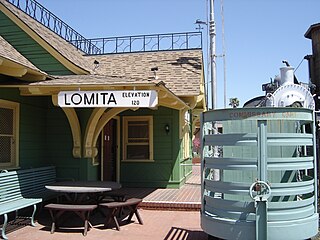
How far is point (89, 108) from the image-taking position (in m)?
8.33

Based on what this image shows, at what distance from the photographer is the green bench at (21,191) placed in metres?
6.13

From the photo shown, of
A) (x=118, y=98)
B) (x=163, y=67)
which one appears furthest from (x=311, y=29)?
(x=118, y=98)

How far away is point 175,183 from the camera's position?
10.4m

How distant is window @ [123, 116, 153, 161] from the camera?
34.7 feet

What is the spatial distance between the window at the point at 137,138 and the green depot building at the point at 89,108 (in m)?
0.03

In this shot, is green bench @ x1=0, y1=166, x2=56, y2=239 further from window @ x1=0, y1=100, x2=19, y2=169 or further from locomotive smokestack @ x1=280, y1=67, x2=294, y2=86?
locomotive smokestack @ x1=280, y1=67, x2=294, y2=86

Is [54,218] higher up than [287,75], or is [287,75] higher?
[287,75]

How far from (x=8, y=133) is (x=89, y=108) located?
6.03 ft

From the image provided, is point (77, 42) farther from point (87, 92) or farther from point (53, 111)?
point (87, 92)

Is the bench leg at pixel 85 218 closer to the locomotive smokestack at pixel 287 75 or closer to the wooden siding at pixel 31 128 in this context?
the wooden siding at pixel 31 128

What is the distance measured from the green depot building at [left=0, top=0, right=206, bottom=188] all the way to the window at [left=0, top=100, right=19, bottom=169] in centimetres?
2

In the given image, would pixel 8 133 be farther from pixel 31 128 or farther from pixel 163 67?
pixel 163 67

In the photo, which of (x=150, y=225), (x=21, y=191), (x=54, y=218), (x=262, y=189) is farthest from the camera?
(x=21, y=191)

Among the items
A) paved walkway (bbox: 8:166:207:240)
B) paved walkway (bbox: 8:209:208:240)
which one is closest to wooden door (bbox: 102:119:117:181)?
paved walkway (bbox: 8:166:207:240)
